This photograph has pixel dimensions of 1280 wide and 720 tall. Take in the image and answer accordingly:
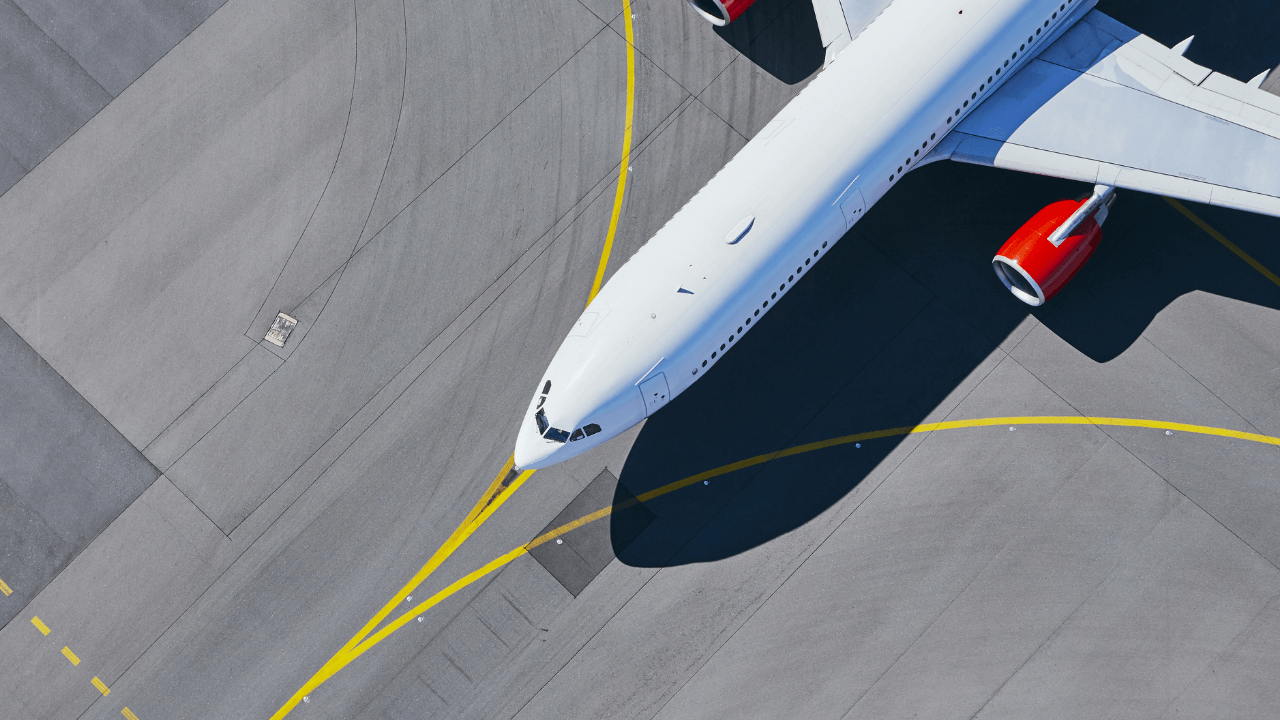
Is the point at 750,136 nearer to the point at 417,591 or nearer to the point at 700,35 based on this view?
the point at 700,35

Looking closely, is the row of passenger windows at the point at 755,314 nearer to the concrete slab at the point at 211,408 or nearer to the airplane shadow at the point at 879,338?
the airplane shadow at the point at 879,338

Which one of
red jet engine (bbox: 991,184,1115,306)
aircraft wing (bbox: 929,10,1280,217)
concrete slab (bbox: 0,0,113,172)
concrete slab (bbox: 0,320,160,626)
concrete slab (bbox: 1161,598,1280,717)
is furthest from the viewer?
concrete slab (bbox: 0,0,113,172)

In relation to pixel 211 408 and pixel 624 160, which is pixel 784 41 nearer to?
pixel 624 160

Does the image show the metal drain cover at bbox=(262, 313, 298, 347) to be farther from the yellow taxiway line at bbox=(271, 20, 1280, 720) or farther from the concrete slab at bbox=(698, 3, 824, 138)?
the concrete slab at bbox=(698, 3, 824, 138)

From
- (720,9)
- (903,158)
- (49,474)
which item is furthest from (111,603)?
(903,158)

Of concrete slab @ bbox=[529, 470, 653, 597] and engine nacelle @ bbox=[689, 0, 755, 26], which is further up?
engine nacelle @ bbox=[689, 0, 755, 26]

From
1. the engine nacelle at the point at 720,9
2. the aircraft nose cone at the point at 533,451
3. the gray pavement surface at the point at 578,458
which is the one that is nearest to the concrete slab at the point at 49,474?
the gray pavement surface at the point at 578,458

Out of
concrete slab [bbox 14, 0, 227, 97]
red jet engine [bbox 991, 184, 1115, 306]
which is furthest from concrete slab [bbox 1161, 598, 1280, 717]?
concrete slab [bbox 14, 0, 227, 97]
